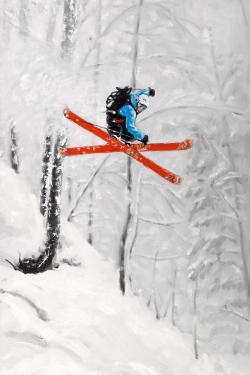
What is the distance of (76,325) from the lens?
4.05 meters

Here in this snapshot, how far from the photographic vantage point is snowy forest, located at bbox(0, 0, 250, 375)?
14.2ft

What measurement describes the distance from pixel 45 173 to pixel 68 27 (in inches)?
60.9

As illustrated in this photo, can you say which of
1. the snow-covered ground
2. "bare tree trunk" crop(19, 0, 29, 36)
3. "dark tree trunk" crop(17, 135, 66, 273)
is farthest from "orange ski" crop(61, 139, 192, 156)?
"bare tree trunk" crop(19, 0, 29, 36)

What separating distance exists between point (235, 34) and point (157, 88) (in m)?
0.97

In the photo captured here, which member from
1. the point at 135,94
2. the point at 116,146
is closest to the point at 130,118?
the point at 135,94

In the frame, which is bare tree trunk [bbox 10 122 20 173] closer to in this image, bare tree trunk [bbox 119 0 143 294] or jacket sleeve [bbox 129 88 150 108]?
bare tree trunk [bbox 119 0 143 294]

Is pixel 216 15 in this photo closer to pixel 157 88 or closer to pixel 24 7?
pixel 157 88

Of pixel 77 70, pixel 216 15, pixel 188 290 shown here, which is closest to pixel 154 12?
pixel 216 15

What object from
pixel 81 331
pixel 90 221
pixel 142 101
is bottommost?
pixel 81 331

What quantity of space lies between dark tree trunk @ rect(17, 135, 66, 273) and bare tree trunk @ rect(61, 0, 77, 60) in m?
0.95

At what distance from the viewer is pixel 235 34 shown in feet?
15.9

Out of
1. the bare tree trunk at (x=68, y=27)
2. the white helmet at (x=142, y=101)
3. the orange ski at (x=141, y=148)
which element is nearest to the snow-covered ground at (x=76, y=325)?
the orange ski at (x=141, y=148)

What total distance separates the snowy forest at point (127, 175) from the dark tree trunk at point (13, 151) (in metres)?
0.02

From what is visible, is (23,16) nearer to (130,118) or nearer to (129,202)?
(129,202)
